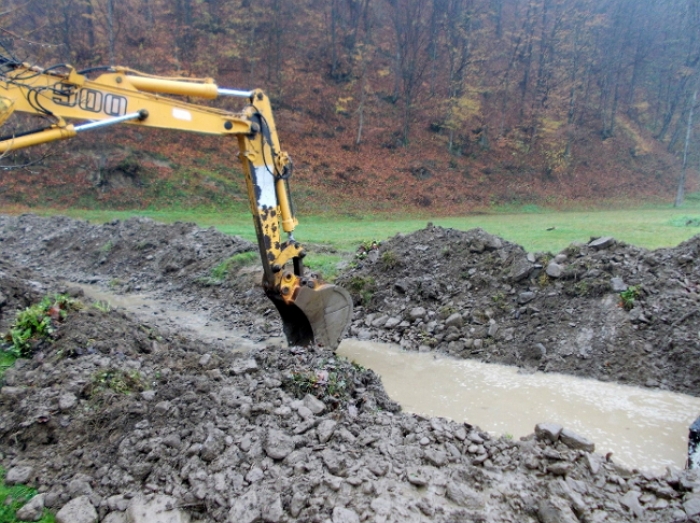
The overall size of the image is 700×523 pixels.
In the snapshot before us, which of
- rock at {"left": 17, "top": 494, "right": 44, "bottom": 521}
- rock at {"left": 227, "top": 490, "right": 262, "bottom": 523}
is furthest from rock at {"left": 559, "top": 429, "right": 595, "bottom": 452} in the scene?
rock at {"left": 17, "top": 494, "right": 44, "bottom": 521}

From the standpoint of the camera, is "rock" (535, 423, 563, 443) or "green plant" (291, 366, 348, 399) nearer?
"rock" (535, 423, 563, 443)

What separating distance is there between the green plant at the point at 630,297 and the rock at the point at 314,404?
5424 millimetres

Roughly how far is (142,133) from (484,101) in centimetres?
2317

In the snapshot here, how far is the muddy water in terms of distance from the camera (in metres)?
5.74

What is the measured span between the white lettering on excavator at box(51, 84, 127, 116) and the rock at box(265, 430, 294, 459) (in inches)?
146

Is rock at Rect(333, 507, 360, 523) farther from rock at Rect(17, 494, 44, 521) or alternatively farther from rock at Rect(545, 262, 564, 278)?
rock at Rect(545, 262, 564, 278)

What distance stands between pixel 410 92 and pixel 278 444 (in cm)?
3199

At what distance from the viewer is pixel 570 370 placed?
768 centimetres

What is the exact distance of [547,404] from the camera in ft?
21.9

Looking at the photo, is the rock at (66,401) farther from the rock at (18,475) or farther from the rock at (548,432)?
the rock at (548,432)

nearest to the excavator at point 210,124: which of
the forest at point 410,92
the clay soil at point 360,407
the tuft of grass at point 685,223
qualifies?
the clay soil at point 360,407

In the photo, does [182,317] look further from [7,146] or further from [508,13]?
[508,13]

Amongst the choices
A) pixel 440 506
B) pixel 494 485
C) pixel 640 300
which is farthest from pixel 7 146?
pixel 640 300

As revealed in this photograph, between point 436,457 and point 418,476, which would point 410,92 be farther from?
point 418,476
